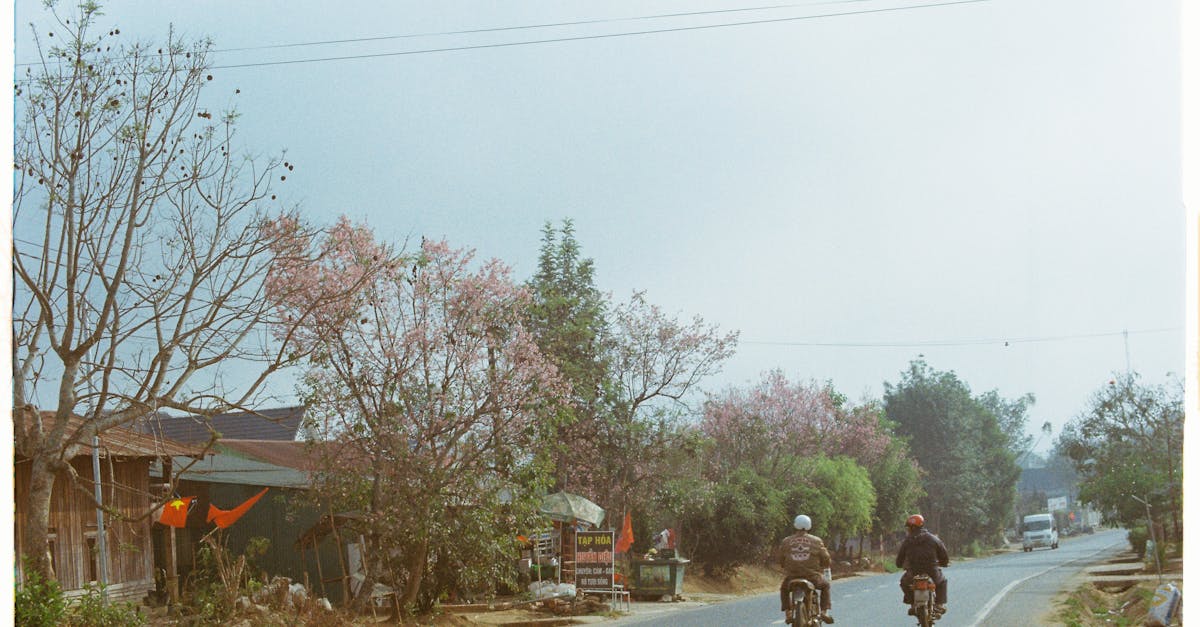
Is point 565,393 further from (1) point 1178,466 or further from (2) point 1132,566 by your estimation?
(2) point 1132,566

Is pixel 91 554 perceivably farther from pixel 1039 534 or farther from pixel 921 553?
pixel 1039 534

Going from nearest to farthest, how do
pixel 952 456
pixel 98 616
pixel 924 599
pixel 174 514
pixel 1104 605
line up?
pixel 98 616 < pixel 924 599 < pixel 174 514 < pixel 1104 605 < pixel 952 456

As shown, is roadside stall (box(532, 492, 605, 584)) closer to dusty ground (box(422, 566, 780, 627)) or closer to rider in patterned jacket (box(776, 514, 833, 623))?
dusty ground (box(422, 566, 780, 627))

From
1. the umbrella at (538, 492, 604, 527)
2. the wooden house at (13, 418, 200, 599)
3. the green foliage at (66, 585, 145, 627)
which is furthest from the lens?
the umbrella at (538, 492, 604, 527)

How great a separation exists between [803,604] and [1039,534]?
5157 centimetres

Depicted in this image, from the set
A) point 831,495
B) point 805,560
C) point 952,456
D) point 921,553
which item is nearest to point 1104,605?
point 921,553

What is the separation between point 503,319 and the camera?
57.5 ft

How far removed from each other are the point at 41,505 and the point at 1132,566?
2720 centimetres

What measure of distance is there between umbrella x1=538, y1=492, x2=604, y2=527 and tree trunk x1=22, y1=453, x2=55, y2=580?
11200mm

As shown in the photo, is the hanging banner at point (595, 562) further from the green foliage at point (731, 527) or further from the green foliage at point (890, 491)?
the green foliage at point (890, 491)

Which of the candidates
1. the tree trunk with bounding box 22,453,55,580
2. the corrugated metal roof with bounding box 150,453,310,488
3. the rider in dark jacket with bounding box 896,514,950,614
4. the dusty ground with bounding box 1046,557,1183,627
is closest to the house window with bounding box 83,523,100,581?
the corrugated metal roof with bounding box 150,453,310,488

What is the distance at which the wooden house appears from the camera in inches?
612

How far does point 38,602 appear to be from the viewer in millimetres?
10328

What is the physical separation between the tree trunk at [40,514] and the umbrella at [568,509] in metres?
11.2
